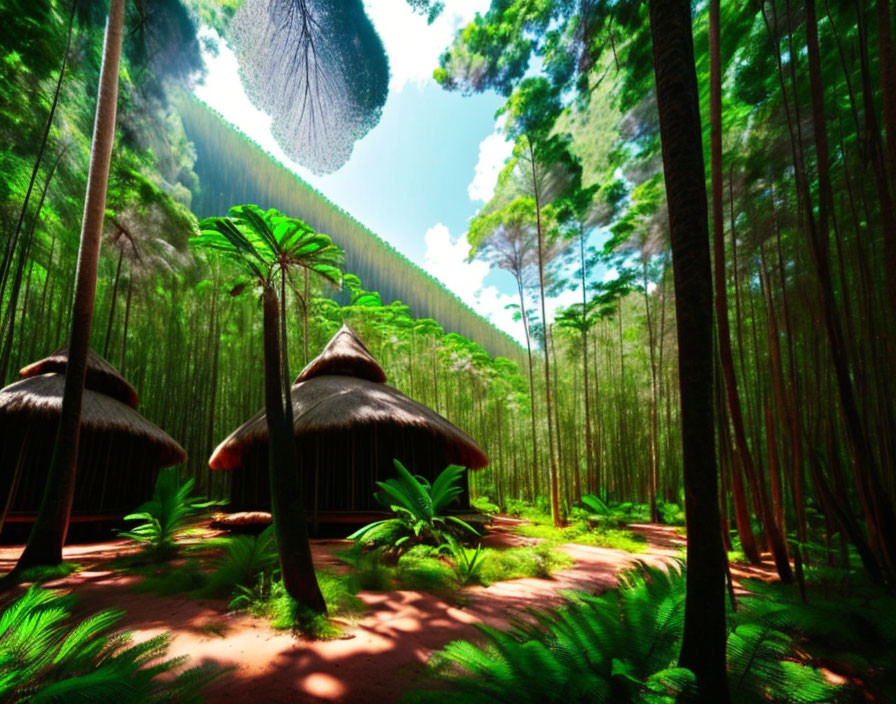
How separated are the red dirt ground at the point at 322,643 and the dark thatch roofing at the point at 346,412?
247cm

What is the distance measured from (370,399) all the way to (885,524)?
5.55m

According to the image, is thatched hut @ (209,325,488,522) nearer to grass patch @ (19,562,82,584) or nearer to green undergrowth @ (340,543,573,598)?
green undergrowth @ (340,543,573,598)

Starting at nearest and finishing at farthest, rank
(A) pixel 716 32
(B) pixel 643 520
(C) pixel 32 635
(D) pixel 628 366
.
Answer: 1. (C) pixel 32 635
2. (A) pixel 716 32
3. (B) pixel 643 520
4. (D) pixel 628 366

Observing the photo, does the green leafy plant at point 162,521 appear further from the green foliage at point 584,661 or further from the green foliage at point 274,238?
the green foliage at point 584,661

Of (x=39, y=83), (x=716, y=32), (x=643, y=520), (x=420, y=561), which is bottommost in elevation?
(x=643, y=520)

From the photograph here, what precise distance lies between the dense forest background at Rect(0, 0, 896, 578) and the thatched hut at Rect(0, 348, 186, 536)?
1.26 metres

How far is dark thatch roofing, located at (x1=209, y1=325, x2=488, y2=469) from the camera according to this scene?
18.4 ft

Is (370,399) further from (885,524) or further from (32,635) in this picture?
(885,524)

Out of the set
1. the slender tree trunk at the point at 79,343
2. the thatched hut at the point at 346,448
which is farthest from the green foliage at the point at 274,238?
the thatched hut at the point at 346,448

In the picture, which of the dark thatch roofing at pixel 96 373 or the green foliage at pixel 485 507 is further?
the green foliage at pixel 485 507

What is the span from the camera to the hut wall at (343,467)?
5.80 meters

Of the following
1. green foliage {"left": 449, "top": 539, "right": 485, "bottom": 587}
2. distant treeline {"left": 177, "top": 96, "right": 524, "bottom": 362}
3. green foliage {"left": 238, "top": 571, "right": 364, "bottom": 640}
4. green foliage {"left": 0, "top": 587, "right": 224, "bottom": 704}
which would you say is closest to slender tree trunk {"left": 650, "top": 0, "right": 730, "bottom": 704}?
green foliage {"left": 0, "top": 587, "right": 224, "bottom": 704}

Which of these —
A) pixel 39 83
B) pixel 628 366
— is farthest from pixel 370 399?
pixel 628 366

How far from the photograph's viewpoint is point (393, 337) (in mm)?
12312
